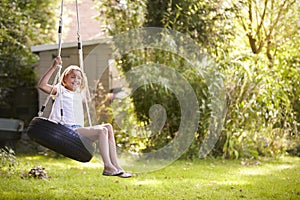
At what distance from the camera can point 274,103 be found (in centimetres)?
671

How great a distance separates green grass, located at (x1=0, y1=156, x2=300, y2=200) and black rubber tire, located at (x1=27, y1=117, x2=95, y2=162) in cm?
65

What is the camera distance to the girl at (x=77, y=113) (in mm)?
3973

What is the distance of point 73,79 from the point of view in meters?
4.25

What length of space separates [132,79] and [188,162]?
1303 millimetres

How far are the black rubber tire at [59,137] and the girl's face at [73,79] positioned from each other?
0.47m

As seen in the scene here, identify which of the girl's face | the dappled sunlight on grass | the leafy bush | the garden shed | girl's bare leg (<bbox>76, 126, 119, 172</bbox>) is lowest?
the dappled sunlight on grass

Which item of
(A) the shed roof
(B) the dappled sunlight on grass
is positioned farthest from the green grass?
(A) the shed roof

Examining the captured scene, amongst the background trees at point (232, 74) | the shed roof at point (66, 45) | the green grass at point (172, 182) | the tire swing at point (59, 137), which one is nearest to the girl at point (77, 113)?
the tire swing at point (59, 137)

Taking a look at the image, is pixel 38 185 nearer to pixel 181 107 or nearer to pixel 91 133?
pixel 91 133

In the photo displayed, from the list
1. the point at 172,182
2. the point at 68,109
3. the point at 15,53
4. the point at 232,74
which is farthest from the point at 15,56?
the point at 68,109

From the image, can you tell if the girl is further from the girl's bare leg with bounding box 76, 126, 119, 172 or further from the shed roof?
the shed roof

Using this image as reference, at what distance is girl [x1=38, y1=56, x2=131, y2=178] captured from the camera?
397 cm

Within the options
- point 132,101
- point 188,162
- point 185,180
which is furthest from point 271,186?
point 132,101

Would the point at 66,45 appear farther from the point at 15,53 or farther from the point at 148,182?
the point at 148,182
